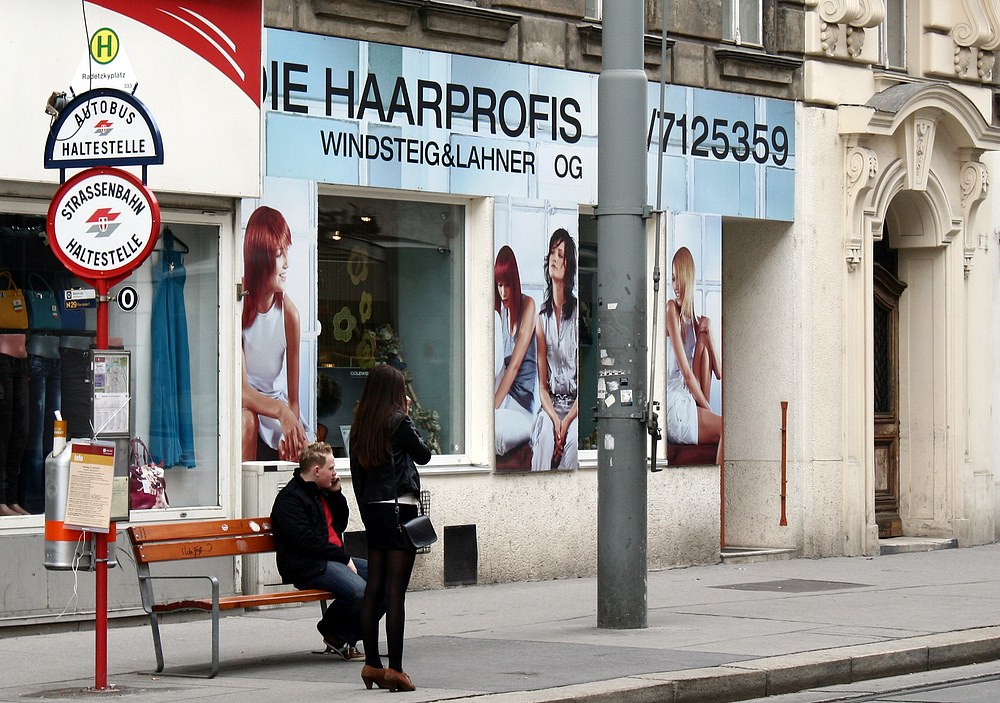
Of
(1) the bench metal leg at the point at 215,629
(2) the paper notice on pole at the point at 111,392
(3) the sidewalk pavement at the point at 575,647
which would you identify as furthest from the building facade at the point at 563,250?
(2) the paper notice on pole at the point at 111,392

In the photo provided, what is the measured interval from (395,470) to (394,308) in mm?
5102

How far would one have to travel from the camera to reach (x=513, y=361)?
1342 centimetres

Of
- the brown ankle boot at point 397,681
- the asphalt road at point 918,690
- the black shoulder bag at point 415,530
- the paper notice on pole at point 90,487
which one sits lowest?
the asphalt road at point 918,690

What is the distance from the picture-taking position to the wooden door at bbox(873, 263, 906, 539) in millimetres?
17172

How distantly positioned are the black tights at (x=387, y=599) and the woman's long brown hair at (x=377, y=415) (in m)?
0.51

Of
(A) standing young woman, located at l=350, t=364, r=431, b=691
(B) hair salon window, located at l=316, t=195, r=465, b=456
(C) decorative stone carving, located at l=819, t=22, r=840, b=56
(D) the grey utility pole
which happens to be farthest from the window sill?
(A) standing young woman, located at l=350, t=364, r=431, b=691

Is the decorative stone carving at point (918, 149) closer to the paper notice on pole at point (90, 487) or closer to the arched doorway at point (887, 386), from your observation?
the arched doorway at point (887, 386)

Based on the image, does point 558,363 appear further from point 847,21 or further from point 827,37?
point 847,21

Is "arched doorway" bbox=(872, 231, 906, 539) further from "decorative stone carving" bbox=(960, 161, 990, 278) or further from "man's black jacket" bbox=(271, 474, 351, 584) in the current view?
"man's black jacket" bbox=(271, 474, 351, 584)

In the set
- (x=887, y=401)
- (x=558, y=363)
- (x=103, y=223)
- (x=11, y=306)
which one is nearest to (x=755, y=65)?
(x=558, y=363)

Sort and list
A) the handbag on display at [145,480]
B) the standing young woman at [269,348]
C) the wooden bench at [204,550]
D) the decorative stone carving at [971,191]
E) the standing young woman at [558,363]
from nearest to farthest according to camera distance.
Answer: the wooden bench at [204,550], the handbag on display at [145,480], the standing young woman at [269,348], the standing young woman at [558,363], the decorative stone carving at [971,191]

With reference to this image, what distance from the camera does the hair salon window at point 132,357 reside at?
1067 centimetres

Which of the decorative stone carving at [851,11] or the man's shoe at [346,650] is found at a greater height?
the decorative stone carving at [851,11]

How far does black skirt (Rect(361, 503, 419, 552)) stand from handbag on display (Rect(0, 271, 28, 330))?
3764 millimetres
